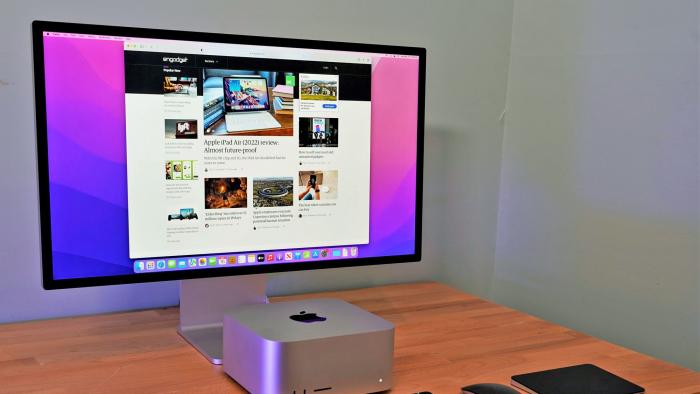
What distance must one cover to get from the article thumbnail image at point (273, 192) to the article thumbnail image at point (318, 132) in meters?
0.07

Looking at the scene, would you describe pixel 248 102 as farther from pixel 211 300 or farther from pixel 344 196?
pixel 211 300

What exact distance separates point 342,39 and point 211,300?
622 mm

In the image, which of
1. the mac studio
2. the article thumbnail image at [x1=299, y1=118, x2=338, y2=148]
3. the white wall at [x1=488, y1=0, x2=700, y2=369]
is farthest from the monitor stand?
the white wall at [x1=488, y1=0, x2=700, y2=369]

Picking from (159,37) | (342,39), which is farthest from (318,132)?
(342,39)

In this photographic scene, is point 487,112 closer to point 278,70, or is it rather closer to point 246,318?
point 278,70

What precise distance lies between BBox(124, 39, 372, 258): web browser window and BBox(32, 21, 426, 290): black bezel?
0.05 feet

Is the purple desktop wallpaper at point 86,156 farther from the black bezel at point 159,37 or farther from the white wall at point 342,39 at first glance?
the white wall at point 342,39

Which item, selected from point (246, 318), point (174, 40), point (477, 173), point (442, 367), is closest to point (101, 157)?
point (174, 40)

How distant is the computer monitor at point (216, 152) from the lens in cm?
97

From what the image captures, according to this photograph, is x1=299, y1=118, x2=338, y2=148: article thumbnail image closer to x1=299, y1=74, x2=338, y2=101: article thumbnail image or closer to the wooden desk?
x1=299, y1=74, x2=338, y2=101: article thumbnail image

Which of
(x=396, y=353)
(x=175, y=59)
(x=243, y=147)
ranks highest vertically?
(x=175, y=59)

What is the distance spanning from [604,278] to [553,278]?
143mm

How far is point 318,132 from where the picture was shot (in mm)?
1110

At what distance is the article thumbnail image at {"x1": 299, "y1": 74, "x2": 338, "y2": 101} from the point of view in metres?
1.09
